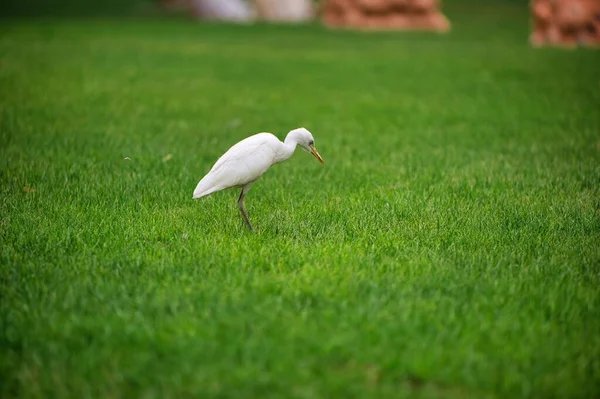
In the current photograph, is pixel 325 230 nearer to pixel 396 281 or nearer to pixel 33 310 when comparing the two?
pixel 396 281

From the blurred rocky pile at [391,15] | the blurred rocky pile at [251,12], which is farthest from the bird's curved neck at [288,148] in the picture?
the blurred rocky pile at [251,12]

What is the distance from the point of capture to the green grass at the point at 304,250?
127 inches

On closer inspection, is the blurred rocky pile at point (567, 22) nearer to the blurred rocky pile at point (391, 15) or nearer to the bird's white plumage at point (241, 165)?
the blurred rocky pile at point (391, 15)

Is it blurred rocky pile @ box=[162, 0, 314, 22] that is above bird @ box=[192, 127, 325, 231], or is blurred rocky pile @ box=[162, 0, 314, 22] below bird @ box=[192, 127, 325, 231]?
above

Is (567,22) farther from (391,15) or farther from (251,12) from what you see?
(251,12)

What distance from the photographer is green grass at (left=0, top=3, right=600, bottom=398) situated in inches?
127

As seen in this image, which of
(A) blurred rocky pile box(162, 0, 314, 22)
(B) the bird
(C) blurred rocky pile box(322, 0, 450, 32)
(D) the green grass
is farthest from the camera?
(A) blurred rocky pile box(162, 0, 314, 22)

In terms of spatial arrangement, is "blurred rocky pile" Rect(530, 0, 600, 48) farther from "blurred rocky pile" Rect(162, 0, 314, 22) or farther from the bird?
the bird

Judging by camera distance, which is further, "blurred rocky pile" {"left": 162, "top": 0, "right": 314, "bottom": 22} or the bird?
"blurred rocky pile" {"left": 162, "top": 0, "right": 314, "bottom": 22}

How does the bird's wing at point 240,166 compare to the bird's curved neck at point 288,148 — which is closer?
the bird's wing at point 240,166

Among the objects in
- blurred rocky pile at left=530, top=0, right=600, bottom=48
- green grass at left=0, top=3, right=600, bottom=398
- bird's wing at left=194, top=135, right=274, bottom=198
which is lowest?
green grass at left=0, top=3, right=600, bottom=398

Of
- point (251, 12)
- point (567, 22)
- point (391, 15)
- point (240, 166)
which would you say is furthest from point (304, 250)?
point (251, 12)

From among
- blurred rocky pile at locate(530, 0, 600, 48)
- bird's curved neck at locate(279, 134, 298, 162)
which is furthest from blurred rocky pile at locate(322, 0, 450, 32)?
bird's curved neck at locate(279, 134, 298, 162)

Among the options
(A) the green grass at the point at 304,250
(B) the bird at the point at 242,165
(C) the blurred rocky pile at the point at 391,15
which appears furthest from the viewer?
(C) the blurred rocky pile at the point at 391,15
